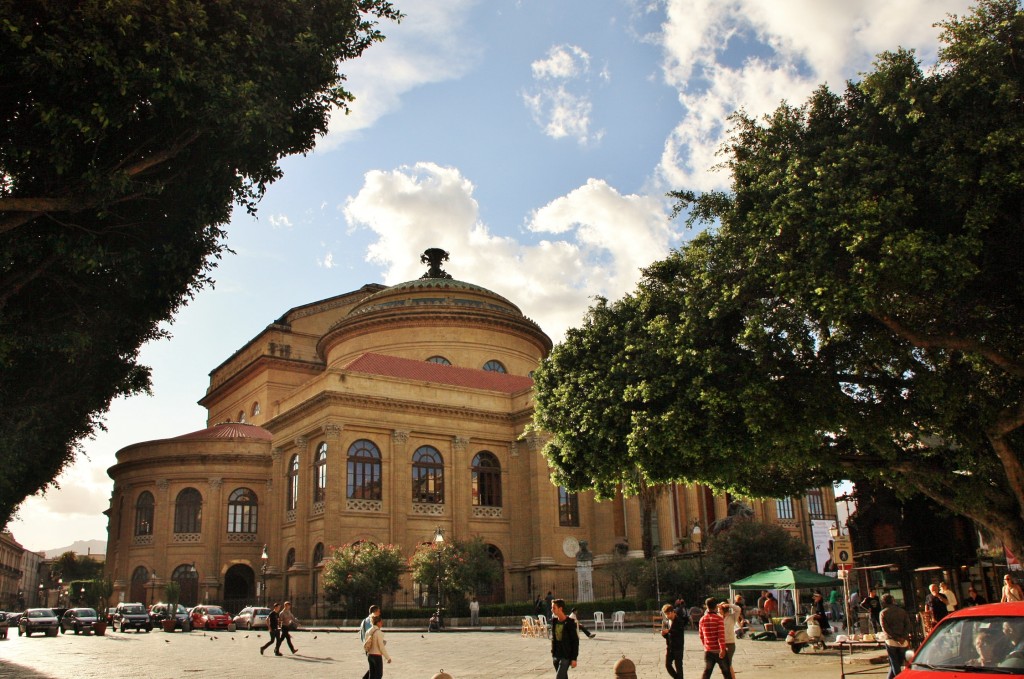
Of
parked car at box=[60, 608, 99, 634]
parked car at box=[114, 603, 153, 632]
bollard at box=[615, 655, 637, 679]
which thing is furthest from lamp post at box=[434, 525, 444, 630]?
bollard at box=[615, 655, 637, 679]

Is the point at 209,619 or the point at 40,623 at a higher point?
the point at 40,623

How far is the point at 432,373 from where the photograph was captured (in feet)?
144

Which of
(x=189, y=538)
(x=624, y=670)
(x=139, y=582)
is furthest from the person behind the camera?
(x=139, y=582)

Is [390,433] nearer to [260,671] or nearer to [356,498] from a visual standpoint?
[356,498]

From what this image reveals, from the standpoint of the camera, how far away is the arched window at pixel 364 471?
38.2 metres

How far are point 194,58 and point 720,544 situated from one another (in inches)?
1303

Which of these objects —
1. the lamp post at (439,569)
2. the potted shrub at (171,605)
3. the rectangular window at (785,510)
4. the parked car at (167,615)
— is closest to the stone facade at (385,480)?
the rectangular window at (785,510)

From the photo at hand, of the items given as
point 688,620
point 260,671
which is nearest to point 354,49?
point 260,671

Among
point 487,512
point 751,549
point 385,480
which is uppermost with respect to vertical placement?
point 385,480

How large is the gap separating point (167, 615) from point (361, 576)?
1090 cm

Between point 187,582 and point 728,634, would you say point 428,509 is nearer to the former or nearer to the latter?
point 187,582

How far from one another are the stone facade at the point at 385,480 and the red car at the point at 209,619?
289 centimetres

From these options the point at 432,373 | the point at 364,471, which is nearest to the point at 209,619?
the point at 364,471

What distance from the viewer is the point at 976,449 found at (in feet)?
48.9
